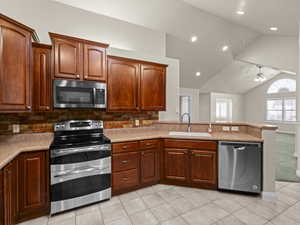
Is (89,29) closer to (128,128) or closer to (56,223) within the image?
(128,128)

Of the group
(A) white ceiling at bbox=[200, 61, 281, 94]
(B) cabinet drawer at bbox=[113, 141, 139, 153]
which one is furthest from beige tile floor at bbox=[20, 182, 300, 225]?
(A) white ceiling at bbox=[200, 61, 281, 94]

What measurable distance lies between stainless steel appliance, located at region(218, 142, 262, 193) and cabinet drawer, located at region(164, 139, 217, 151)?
14 cm

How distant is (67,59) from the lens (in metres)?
2.57

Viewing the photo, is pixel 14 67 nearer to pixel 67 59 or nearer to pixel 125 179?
pixel 67 59

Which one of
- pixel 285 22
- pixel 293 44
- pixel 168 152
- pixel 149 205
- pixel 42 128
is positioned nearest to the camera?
pixel 149 205

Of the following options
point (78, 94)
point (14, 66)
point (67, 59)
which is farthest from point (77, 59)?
point (14, 66)

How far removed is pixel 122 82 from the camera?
3.12 meters

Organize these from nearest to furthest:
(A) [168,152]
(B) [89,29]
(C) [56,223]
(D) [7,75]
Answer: (D) [7,75] → (C) [56,223] → (A) [168,152] → (B) [89,29]

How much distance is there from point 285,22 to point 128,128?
14.5 feet

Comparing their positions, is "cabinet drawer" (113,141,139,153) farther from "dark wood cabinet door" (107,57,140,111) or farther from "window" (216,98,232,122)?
"window" (216,98,232,122)

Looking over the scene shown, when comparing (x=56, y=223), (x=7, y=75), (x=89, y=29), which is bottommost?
(x=56, y=223)

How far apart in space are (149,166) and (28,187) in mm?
1720

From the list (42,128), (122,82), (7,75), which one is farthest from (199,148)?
(7,75)

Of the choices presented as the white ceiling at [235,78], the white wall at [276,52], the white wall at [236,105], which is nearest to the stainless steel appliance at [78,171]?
the white wall at [276,52]
